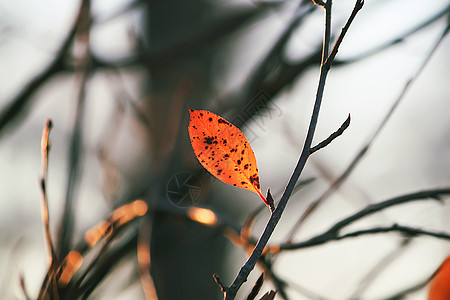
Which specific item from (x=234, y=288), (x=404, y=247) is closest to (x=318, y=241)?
(x=234, y=288)

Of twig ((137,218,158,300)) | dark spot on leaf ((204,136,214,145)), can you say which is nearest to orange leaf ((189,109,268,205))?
dark spot on leaf ((204,136,214,145))

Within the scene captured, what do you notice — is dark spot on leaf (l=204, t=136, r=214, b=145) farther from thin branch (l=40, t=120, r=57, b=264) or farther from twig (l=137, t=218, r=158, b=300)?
twig (l=137, t=218, r=158, b=300)

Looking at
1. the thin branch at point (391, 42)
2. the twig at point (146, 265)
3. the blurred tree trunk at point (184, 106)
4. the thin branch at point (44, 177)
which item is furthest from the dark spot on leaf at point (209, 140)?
the blurred tree trunk at point (184, 106)

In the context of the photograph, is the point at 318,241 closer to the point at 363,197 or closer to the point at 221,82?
the point at 363,197

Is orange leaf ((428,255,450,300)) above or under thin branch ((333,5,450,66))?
under

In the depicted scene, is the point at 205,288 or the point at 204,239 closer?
the point at 204,239

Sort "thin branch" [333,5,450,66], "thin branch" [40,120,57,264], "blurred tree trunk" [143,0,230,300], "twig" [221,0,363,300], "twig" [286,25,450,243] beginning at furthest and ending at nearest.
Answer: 1. "blurred tree trunk" [143,0,230,300]
2. "thin branch" [333,5,450,66]
3. "twig" [286,25,450,243]
4. "thin branch" [40,120,57,264]
5. "twig" [221,0,363,300]

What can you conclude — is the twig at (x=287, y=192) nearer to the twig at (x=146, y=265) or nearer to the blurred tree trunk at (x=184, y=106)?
the twig at (x=146, y=265)

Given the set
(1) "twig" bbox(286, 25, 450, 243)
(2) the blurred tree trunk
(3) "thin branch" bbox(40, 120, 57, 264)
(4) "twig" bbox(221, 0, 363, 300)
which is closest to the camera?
(4) "twig" bbox(221, 0, 363, 300)
